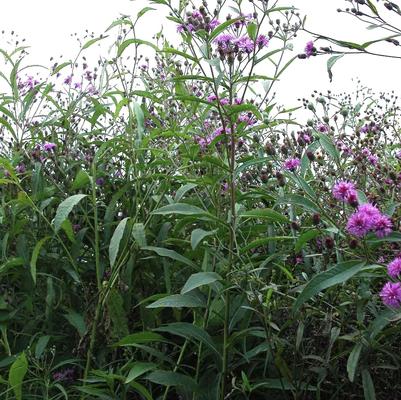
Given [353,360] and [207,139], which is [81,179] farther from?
[353,360]

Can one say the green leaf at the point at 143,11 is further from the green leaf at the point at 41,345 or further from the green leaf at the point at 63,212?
the green leaf at the point at 41,345

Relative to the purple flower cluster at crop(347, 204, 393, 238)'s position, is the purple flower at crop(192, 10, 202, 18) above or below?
above

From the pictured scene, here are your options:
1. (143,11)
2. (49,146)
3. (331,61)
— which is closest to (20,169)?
(49,146)

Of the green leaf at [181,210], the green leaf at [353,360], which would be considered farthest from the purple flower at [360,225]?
the green leaf at [181,210]

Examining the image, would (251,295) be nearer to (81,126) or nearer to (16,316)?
(16,316)

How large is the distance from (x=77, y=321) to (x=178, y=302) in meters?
0.43

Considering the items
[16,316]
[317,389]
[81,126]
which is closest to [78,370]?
[16,316]

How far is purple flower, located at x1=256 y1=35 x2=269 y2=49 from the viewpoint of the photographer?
5.84 ft

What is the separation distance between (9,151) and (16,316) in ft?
2.85

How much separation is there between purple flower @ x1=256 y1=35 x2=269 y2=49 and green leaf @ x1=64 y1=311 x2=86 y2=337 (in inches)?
34.1

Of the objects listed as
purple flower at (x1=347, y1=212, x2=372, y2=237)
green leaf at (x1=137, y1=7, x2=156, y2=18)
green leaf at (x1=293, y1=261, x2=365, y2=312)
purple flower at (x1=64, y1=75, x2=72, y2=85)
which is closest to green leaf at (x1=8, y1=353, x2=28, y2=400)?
green leaf at (x1=293, y1=261, x2=365, y2=312)

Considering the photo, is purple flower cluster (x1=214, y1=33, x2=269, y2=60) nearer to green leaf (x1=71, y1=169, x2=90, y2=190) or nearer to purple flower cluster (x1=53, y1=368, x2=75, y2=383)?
green leaf (x1=71, y1=169, x2=90, y2=190)

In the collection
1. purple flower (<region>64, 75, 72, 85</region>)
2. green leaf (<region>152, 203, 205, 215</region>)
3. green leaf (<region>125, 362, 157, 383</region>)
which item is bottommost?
green leaf (<region>125, 362, 157, 383</region>)

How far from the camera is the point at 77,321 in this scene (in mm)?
1818
